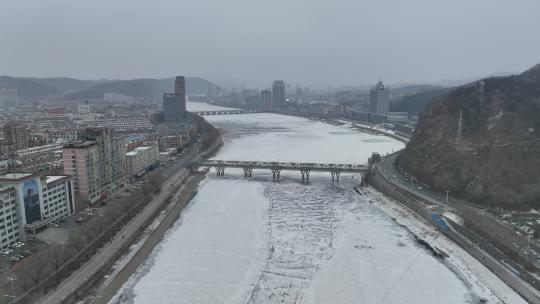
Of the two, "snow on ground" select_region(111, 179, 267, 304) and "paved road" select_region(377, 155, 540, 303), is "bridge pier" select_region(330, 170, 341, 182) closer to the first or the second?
"paved road" select_region(377, 155, 540, 303)

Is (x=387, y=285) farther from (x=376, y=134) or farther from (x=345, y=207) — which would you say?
(x=376, y=134)

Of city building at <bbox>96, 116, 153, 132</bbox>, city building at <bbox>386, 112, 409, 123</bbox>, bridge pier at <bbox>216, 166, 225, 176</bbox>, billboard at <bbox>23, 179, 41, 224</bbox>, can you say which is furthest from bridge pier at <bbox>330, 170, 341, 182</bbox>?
city building at <bbox>386, 112, 409, 123</bbox>

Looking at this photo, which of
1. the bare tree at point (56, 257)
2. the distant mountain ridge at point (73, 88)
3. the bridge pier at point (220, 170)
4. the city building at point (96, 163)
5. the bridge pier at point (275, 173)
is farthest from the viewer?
the distant mountain ridge at point (73, 88)

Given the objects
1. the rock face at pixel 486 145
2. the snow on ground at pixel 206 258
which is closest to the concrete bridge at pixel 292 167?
the rock face at pixel 486 145

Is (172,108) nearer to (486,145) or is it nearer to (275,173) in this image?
(275,173)

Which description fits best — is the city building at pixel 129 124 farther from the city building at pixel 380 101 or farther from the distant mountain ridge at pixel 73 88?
the distant mountain ridge at pixel 73 88

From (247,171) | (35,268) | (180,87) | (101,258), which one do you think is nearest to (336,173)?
(247,171)
